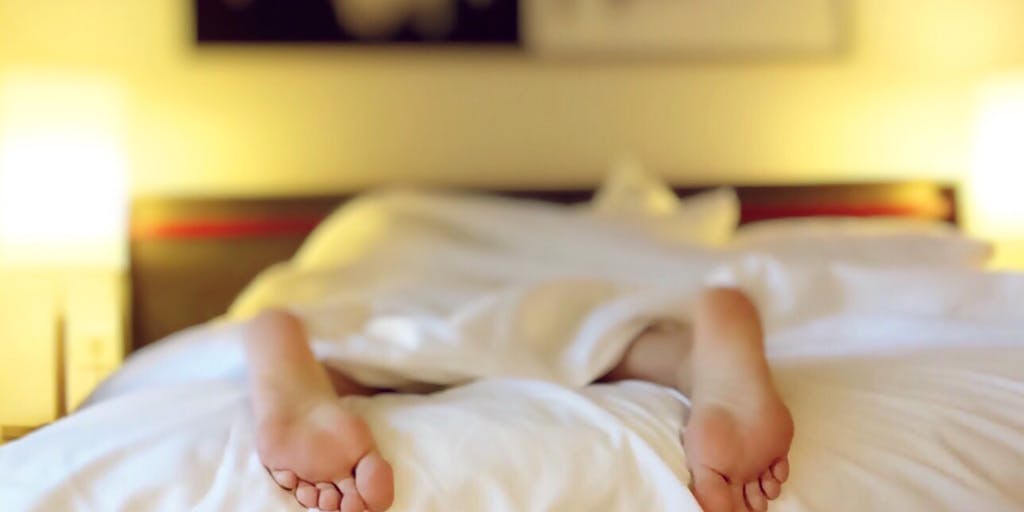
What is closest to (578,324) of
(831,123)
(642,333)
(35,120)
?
(642,333)

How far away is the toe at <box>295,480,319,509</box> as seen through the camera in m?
0.73

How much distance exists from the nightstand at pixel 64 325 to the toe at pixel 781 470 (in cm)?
126

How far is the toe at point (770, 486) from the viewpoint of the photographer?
763 millimetres

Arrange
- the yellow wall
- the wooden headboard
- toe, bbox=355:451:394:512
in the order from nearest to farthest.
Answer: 1. toe, bbox=355:451:394:512
2. the wooden headboard
3. the yellow wall

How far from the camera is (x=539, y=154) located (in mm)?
2258

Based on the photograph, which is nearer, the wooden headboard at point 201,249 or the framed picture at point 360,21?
the wooden headboard at point 201,249

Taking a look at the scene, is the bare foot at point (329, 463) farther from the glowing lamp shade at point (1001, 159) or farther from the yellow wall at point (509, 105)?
the glowing lamp shade at point (1001, 159)

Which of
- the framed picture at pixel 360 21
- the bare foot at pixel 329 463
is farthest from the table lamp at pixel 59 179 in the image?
the bare foot at pixel 329 463

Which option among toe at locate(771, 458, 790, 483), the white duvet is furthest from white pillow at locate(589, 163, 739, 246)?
toe at locate(771, 458, 790, 483)

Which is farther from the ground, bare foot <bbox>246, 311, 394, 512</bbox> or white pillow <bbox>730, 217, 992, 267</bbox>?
bare foot <bbox>246, 311, 394, 512</bbox>

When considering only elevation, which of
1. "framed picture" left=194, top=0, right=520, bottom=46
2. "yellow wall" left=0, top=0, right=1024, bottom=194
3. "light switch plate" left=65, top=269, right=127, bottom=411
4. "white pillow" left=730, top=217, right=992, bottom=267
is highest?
"framed picture" left=194, top=0, right=520, bottom=46

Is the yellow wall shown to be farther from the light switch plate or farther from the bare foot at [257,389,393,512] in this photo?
the bare foot at [257,389,393,512]

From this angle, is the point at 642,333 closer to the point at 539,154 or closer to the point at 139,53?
the point at 539,154

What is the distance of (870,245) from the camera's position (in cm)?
185
